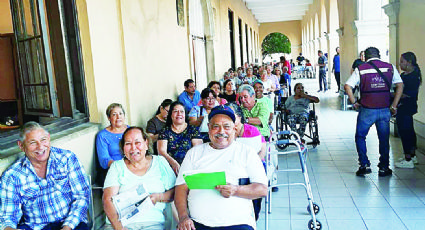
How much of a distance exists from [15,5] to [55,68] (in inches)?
25.5

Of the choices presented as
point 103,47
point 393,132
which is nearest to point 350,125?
point 393,132

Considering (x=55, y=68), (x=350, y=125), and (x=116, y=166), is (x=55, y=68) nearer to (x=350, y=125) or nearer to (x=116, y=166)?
(x=116, y=166)

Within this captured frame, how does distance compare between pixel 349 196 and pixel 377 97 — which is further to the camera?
pixel 377 97

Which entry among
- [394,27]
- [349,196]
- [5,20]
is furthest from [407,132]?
[5,20]

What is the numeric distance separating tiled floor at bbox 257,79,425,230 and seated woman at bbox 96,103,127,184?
153cm

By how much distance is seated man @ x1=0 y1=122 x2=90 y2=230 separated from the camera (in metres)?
2.44

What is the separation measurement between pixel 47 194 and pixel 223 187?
3.75 feet

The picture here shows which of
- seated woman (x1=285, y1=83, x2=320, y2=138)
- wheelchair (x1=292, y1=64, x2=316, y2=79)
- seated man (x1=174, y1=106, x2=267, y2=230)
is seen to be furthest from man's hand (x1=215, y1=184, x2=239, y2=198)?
wheelchair (x1=292, y1=64, x2=316, y2=79)

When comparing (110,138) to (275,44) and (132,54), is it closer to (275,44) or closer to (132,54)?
(132,54)

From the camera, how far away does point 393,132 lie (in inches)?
279

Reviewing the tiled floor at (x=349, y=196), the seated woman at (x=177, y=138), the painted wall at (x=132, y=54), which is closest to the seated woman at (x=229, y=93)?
the painted wall at (x=132, y=54)

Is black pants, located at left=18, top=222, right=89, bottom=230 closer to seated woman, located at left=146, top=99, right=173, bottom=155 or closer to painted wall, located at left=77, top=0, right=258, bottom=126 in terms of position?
painted wall, located at left=77, top=0, right=258, bottom=126

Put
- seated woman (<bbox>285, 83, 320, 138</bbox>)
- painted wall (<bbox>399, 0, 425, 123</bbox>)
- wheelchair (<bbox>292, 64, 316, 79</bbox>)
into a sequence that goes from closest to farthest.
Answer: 1. painted wall (<bbox>399, 0, 425, 123</bbox>)
2. seated woman (<bbox>285, 83, 320, 138</bbox>)
3. wheelchair (<bbox>292, 64, 316, 79</bbox>)

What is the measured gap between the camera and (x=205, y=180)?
2346 millimetres
